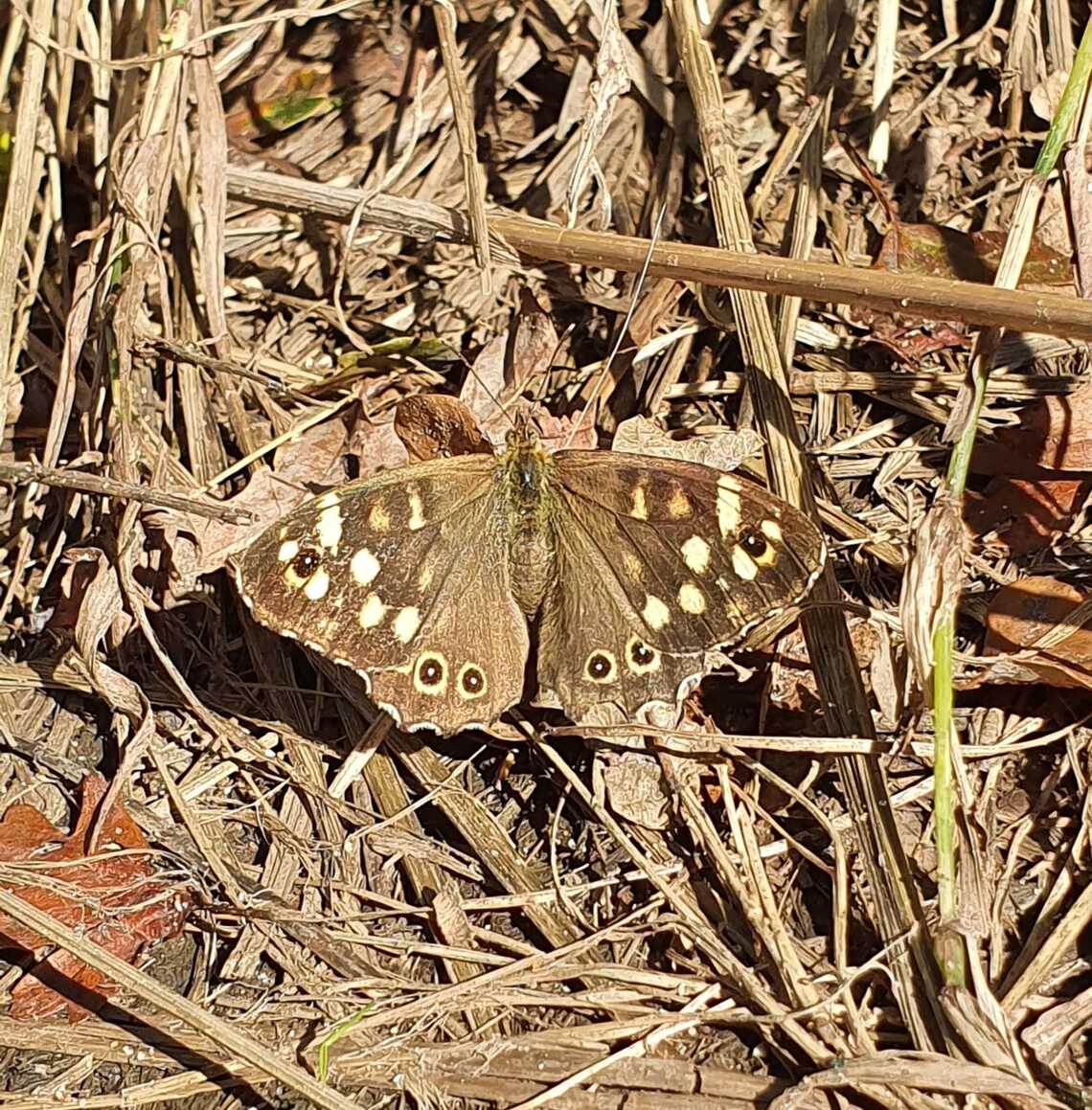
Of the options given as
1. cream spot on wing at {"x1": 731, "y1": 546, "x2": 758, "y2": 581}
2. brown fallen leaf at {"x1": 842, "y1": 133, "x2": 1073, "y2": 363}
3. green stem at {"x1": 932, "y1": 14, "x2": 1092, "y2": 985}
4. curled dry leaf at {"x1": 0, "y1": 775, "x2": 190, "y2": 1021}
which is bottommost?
curled dry leaf at {"x1": 0, "y1": 775, "x2": 190, "y2": 1021}

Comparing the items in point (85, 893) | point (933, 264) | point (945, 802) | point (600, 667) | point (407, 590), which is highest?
point (933, 264)

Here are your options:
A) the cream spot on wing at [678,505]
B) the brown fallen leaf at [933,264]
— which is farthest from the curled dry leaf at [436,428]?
the brown fallen leaf at [933,264]

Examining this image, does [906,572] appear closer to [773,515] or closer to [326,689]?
[773,515]

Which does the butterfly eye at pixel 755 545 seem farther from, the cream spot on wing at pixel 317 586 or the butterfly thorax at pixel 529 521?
the cream spot on wing at pixel 317 586

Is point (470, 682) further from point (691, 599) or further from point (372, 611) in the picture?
point (691, 599)

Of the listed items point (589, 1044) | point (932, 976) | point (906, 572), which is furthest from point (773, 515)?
point (589, 1044)

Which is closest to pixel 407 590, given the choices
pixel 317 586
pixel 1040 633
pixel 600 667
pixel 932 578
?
pixel 317 586

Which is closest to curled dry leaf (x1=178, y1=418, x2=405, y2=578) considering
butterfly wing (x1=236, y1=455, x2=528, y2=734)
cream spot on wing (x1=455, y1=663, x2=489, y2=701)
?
butterfly wing (x1=236, y1=455, x2=528, y2=734)

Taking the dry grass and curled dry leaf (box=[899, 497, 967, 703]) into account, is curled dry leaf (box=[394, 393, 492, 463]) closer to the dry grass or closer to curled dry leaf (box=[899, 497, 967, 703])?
the dry grass
